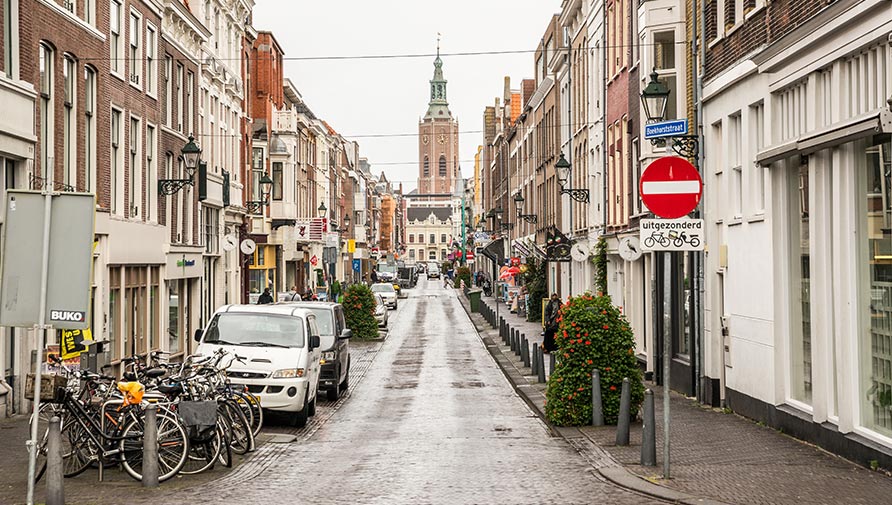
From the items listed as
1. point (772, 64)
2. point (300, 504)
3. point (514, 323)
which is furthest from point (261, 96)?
point (300, 504)

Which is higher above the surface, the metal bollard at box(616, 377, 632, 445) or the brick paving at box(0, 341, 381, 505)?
the metal bollard at box(616, 377, 632, 445)

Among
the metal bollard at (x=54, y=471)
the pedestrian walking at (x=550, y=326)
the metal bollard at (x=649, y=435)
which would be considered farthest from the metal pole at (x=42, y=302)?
the pedestrian walking at (x=550, y=326)

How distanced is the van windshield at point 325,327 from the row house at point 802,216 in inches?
279

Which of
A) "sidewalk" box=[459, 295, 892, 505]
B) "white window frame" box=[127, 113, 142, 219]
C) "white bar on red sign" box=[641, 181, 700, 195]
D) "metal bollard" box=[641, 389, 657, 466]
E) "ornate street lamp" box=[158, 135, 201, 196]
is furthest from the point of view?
"ornate street lamp" box=[158, 135, 201, 196]

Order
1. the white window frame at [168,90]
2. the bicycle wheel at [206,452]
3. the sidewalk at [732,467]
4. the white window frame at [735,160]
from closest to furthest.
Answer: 1. the sidewalk at [732,467]
2. the bicycle wheel at [206,452]
3. the white window frame at [735,160]
4. the white window frame at [168,90]

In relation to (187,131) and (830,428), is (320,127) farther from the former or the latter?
(830,428)

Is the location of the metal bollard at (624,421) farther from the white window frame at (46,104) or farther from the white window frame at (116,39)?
the white window frame at (116,39)

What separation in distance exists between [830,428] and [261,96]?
43754mm

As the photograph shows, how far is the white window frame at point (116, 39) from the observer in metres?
25.5

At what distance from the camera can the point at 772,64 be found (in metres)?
15.6

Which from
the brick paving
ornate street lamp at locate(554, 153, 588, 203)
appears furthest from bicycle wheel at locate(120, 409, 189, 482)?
ornate street lamp at locate(554, 153, 588, 203)

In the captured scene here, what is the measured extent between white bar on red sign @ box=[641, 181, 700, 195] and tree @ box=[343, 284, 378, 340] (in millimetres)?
31298

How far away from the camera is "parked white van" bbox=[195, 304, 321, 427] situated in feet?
60.4

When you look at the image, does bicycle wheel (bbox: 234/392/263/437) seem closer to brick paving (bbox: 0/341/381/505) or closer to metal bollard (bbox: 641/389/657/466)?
brick paving (bbox: 0/341/381/505)
